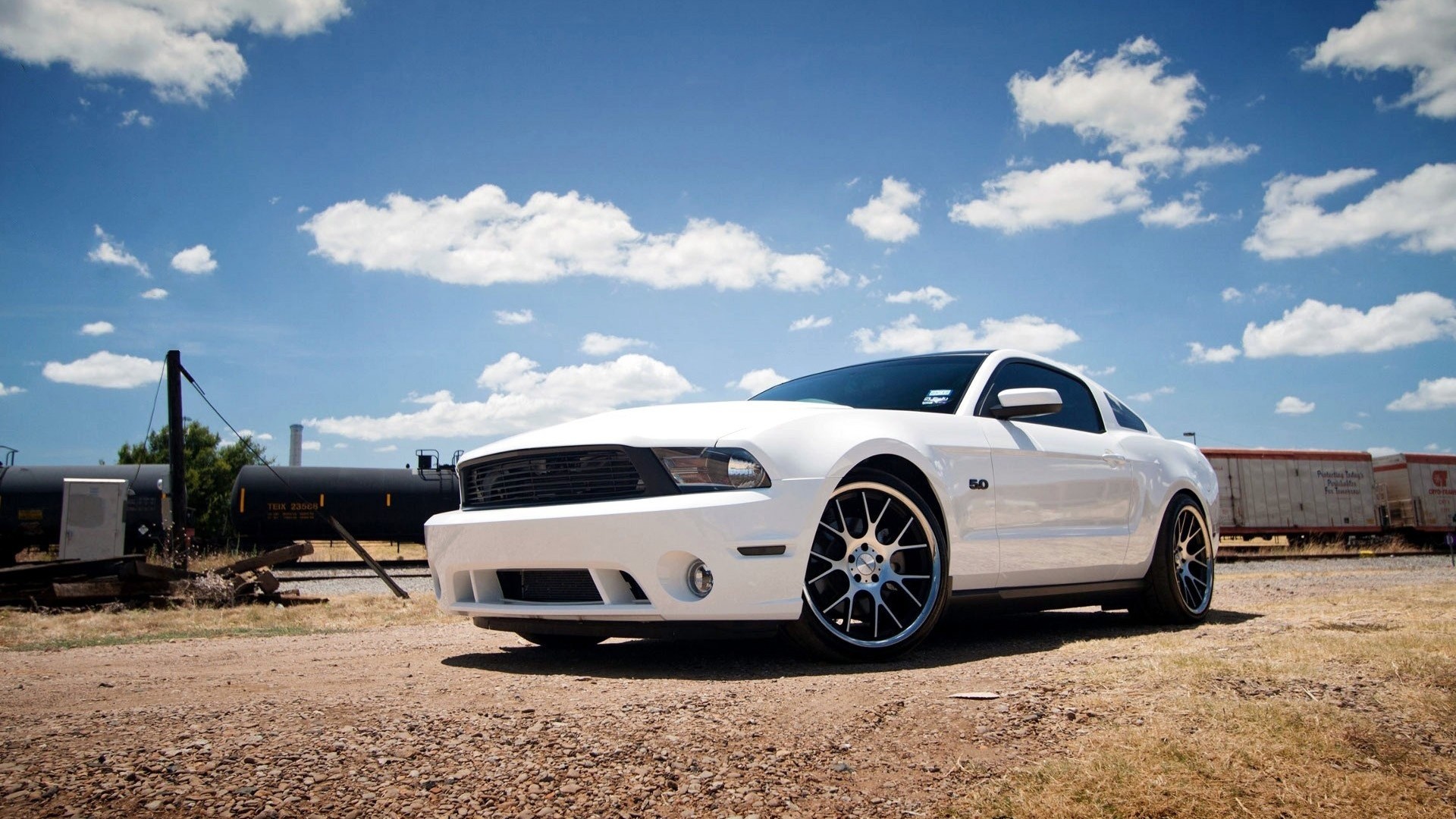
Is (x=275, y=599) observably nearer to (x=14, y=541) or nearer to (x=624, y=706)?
(x=624, y=706)

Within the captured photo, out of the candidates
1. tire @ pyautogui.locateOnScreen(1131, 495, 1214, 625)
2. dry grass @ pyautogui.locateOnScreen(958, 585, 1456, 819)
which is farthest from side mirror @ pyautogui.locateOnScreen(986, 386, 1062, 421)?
tire @ pyautogui.locateOnScreen(1131, 495, 1214, 625)

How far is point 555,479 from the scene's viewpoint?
407 cm

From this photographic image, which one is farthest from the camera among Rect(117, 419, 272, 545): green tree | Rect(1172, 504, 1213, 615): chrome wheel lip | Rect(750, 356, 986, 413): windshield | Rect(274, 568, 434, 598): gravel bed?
Rect(117, 419, 272, 545): green tree

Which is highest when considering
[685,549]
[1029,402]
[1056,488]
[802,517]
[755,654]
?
[1029,402]

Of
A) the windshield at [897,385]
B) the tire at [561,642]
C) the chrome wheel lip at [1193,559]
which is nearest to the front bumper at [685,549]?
the tire at [561,642]

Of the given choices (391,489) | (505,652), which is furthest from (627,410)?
(391,489)

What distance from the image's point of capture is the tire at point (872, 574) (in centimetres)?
385

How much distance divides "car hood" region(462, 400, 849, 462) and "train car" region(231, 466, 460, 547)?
1809 centimetres

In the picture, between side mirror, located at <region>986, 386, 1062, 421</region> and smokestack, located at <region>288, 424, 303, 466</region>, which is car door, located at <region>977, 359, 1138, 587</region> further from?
smokestack, located at <region>288, 424, 303, 466</region>

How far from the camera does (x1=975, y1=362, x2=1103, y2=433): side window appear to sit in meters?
5.29

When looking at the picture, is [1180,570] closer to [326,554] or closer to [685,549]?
[685,549]

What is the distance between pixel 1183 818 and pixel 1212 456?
977 inches

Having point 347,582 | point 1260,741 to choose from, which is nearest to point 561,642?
point 1260,741

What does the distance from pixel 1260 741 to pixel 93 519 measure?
1779 cm
